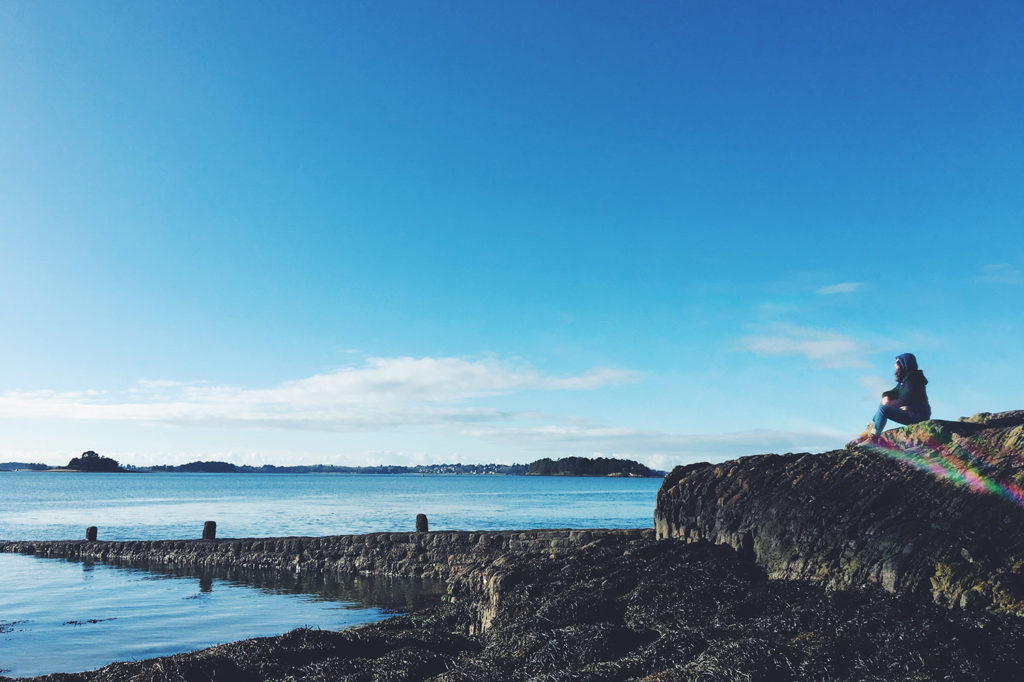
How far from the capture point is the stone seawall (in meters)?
23.0

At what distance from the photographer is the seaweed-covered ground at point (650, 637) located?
6977 mm

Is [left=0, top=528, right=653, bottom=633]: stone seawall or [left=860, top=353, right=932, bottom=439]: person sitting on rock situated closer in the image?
[left=860, top=353, right=932, bottom=439]: person sitting on rock

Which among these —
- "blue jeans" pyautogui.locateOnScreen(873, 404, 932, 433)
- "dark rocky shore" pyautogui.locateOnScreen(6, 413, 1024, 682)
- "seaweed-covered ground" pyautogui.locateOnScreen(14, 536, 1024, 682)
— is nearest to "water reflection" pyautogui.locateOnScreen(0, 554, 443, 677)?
"dark rocky shore" pyautogui.locateOnScreen(6, 413, 1024, 682)

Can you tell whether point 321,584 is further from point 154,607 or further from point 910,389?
point 910,389

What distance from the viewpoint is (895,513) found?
32.7 ft

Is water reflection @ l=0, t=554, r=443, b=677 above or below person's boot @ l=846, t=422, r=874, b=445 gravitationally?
below

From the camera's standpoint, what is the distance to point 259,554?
27.5 metres

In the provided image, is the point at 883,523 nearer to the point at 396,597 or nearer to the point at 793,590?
the point at 793,590

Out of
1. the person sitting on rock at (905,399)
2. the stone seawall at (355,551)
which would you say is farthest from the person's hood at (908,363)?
the stone seawall at (355,551)

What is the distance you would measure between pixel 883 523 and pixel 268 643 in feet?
31.9

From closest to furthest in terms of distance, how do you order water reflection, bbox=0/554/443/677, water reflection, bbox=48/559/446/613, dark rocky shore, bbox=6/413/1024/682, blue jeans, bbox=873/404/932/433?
dark rocky shore, bbox=6/413/1024/682
blue jeans, bbox=873/404/932/433
water reflection, bbox=0/554/443/677
water reflection, bbox=48/559/446/613

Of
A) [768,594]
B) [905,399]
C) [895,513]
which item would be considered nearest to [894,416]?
[905,399]

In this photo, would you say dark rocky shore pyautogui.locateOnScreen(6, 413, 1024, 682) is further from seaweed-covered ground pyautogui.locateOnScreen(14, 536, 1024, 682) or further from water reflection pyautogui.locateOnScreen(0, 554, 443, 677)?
water reflection pyautogui.locateOnScreen(0, 554, 443, 677)

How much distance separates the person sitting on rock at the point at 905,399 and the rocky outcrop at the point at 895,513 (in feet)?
1.28
